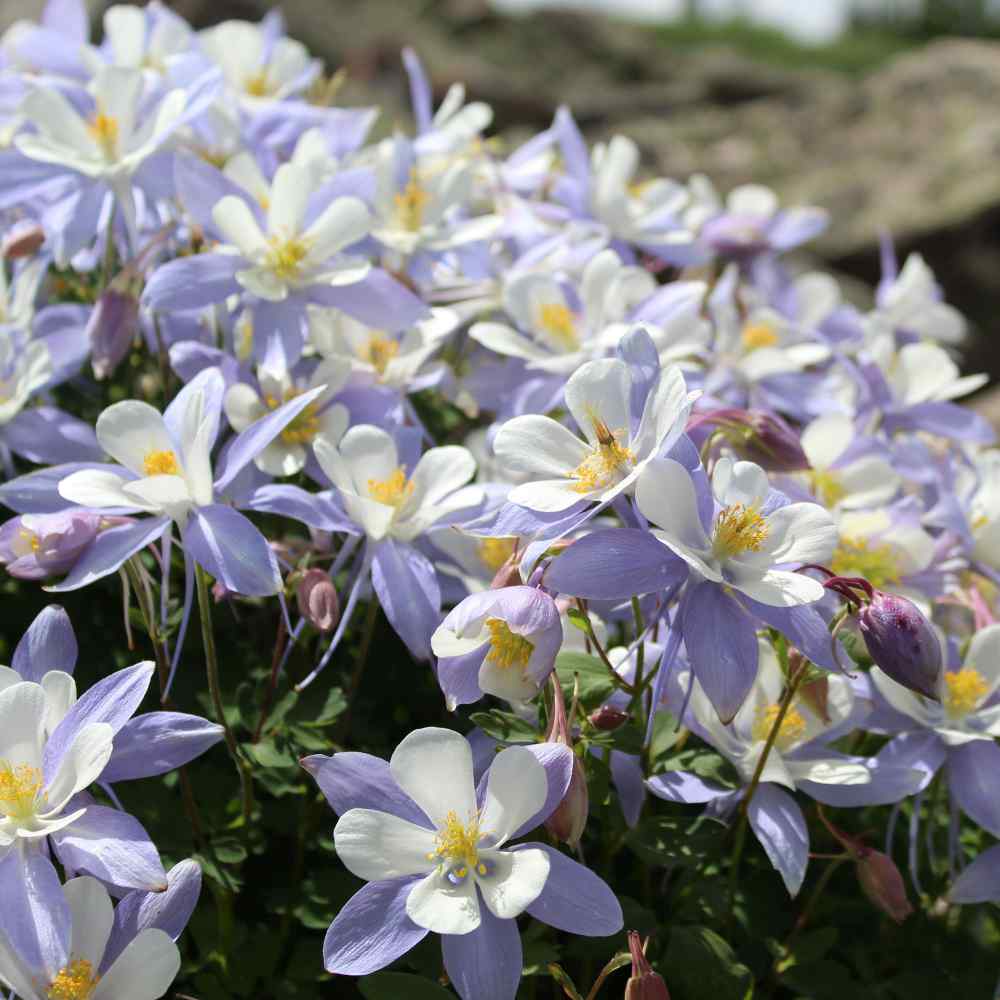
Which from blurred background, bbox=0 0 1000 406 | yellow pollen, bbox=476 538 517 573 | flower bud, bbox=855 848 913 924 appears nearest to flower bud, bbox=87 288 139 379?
yellow pollen, bbox=476 538 517 573

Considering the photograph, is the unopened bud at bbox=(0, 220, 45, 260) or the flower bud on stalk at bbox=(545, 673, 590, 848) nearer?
the flower bud on stalk at bbox=(545, 673, 590, 848)

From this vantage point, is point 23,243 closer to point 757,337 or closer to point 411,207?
point 411,207

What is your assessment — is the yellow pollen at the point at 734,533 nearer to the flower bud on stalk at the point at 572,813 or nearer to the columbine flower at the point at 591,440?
the columbine flower at the point at 591,440

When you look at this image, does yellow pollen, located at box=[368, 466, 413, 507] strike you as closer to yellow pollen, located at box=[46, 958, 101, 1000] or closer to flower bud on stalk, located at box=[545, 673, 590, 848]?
flower bud on stalk, located at box=[545, 673, 590, 848]

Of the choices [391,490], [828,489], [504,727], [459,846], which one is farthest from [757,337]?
[459,846]

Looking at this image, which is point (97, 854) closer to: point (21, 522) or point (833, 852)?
point (21, 522)

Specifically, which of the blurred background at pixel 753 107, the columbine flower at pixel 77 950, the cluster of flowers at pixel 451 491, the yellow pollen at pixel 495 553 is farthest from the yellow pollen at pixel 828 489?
the blurred background at pixel 753 107
